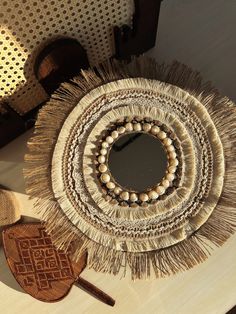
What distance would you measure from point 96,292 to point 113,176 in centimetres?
26

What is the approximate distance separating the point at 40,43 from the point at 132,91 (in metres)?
0.18

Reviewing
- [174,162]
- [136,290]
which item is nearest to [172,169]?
[174,162]

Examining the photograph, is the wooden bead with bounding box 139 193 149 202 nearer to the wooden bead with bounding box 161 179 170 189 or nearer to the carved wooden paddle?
the wooden bead with bounding box 161 179 170 189

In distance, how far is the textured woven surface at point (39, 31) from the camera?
0.67m

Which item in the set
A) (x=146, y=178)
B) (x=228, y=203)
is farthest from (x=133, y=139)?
(x=228, y=203)

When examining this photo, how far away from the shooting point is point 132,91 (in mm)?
706

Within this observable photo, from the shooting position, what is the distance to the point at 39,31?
71 centimetres

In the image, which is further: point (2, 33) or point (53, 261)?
point (53, 261)

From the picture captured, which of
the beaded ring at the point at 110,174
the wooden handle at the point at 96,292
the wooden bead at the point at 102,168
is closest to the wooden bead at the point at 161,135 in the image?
the beaded ring at the point at 110,174

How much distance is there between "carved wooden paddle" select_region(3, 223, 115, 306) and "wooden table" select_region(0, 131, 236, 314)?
0.04m

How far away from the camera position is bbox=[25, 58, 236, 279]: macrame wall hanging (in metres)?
0.70

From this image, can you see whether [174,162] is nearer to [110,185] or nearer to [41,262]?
[110,185]

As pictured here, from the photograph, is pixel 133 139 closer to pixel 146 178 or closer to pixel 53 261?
pixel 146 178

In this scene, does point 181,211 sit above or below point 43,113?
below
